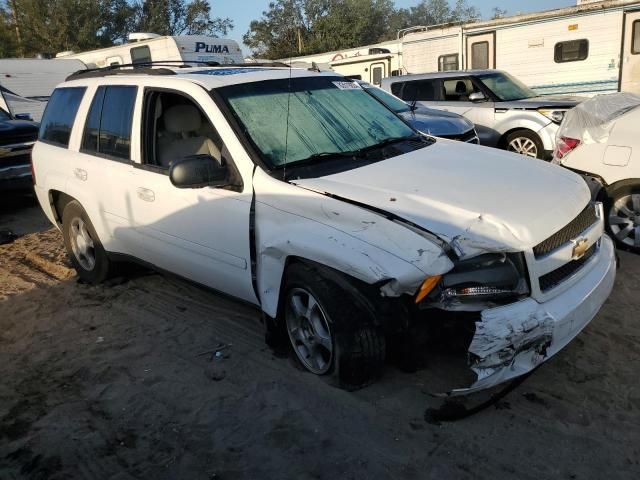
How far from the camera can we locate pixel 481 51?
14227mm

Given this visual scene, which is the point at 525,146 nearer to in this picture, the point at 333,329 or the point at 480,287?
the point at 480,287

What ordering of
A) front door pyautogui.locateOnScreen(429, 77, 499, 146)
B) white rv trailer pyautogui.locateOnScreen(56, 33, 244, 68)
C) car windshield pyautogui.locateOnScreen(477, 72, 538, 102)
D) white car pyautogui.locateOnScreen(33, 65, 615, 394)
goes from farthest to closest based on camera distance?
1. white rv trailer pyautogui.locateOnScreen(56, 33, 244, 68)
2. car windshield pyautogui.locateOnScreen(477, 72, 538, 102)
3. front door pyautogui.locateOnScreen(429, 77, 499, 146)
4. white car pyautogui.locateOnScreen(33, 65, 615, 394)

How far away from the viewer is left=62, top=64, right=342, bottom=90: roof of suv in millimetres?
4055

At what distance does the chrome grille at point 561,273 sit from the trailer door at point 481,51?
1179cm

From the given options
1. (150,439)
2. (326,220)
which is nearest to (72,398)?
(150,439)

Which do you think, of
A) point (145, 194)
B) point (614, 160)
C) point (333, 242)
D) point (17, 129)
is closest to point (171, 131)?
point (145, 194)

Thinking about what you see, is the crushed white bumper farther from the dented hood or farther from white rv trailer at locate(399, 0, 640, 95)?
white rv trailer at locate(399, 0, 640, 95)

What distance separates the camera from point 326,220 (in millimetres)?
3191

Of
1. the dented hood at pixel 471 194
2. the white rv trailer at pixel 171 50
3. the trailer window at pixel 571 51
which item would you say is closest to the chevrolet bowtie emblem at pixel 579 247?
the dented hood at pixel 471 194

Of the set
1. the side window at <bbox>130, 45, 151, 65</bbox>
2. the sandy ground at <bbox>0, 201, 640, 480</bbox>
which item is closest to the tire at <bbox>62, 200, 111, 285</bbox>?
the sandy ground at <bbox>0, 201, 640, 480</bbox>

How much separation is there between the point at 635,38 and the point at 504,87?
389 cm

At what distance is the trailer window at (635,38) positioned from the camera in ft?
39.6

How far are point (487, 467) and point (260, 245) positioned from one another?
174 cm

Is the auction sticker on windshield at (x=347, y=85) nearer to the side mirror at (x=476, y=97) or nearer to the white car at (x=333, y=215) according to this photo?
the white car at (x=333, y=215)
